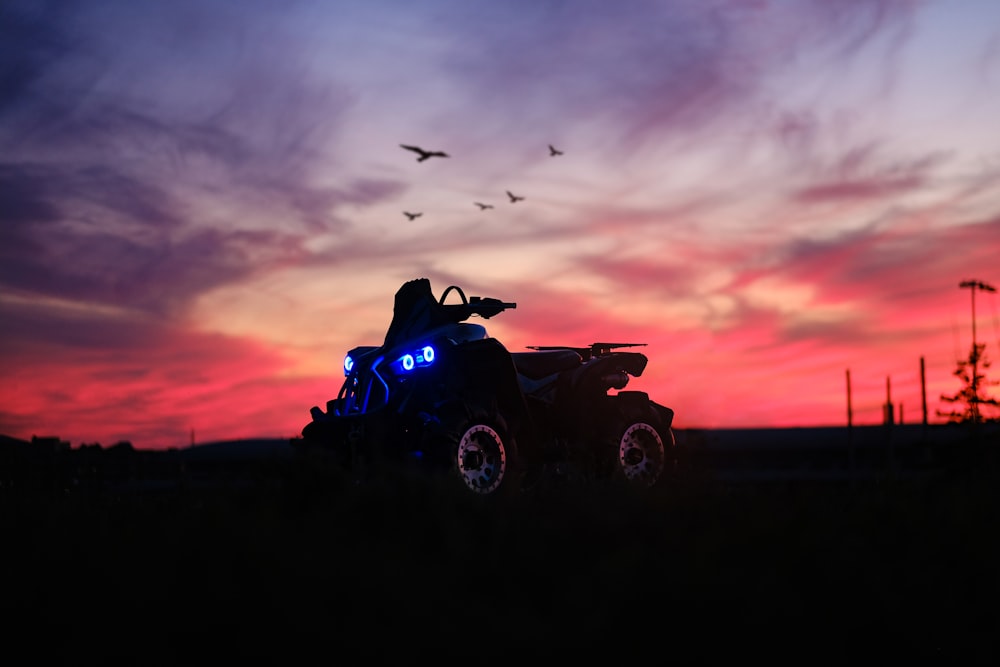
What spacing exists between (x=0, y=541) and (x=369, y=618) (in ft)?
12.8

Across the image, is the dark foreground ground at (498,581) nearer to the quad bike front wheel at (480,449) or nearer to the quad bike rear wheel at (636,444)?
the quad bike front wheel at (480,449)

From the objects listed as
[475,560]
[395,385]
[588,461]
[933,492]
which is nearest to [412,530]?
[475,560]

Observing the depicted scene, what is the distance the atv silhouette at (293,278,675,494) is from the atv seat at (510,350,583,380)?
0.05 feet

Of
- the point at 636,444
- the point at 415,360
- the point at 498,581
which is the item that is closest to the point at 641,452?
the point at 636,444

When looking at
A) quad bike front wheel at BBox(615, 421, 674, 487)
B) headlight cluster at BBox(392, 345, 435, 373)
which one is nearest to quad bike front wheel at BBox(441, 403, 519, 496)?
headlight cluster at BBox(392, 345, 435, 373)

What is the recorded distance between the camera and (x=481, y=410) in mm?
11891

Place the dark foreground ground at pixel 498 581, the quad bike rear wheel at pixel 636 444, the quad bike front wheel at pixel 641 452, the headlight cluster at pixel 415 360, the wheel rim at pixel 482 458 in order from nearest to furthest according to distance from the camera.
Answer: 1. the dark foreground ground at pixel 498 581
2. the wheel rim at pixel 482 458
3. the headlight cluster at pixel 415 360
4. the quad bike rear wheel at pixel 636 444
5. the quad bike front wheel at pixel 641 452

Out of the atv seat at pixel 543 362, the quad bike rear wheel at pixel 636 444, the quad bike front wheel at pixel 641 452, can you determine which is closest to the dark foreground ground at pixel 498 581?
the quad bike rear wheel at pixel 636 444

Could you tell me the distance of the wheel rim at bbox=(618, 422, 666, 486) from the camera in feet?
44.4

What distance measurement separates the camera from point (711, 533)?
355 inches

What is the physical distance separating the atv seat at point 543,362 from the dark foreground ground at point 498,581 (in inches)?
122

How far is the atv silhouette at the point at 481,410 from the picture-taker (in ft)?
39.2

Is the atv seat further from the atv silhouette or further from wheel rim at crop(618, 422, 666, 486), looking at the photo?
wheel rim at crop(618, 422, 666, 486)

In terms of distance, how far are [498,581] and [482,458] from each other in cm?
427
